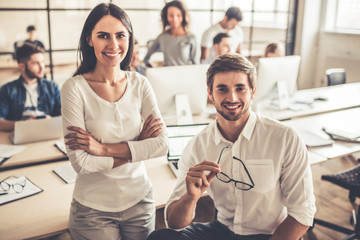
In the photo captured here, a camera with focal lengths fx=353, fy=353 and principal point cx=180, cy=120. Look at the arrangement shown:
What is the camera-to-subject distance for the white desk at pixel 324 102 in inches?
117

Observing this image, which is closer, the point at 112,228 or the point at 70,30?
the point at 112,228

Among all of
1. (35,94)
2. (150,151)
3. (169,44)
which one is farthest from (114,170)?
(169,44)

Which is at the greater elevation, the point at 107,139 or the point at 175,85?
the point at 175,85

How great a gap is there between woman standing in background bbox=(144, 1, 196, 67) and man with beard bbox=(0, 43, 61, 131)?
1394 millimetres

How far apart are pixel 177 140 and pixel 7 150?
106cm

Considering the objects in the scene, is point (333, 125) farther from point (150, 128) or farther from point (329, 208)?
point (150, 128)

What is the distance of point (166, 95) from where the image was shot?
93.0 inches

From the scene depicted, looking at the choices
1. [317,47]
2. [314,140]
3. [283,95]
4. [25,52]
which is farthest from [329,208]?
[317,47]

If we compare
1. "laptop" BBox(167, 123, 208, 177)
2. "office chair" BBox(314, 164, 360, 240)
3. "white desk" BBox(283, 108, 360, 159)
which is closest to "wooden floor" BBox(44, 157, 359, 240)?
"office chair" BBox(314, 164, 360, 240)

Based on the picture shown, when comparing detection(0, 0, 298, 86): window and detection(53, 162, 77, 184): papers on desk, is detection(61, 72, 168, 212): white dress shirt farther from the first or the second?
detection(0, 0, 298, 86): window

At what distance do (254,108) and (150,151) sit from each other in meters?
1.48

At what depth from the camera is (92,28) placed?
1513mm

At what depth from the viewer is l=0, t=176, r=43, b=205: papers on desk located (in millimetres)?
1680

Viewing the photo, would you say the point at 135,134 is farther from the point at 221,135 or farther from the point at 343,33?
the point at 343,33
